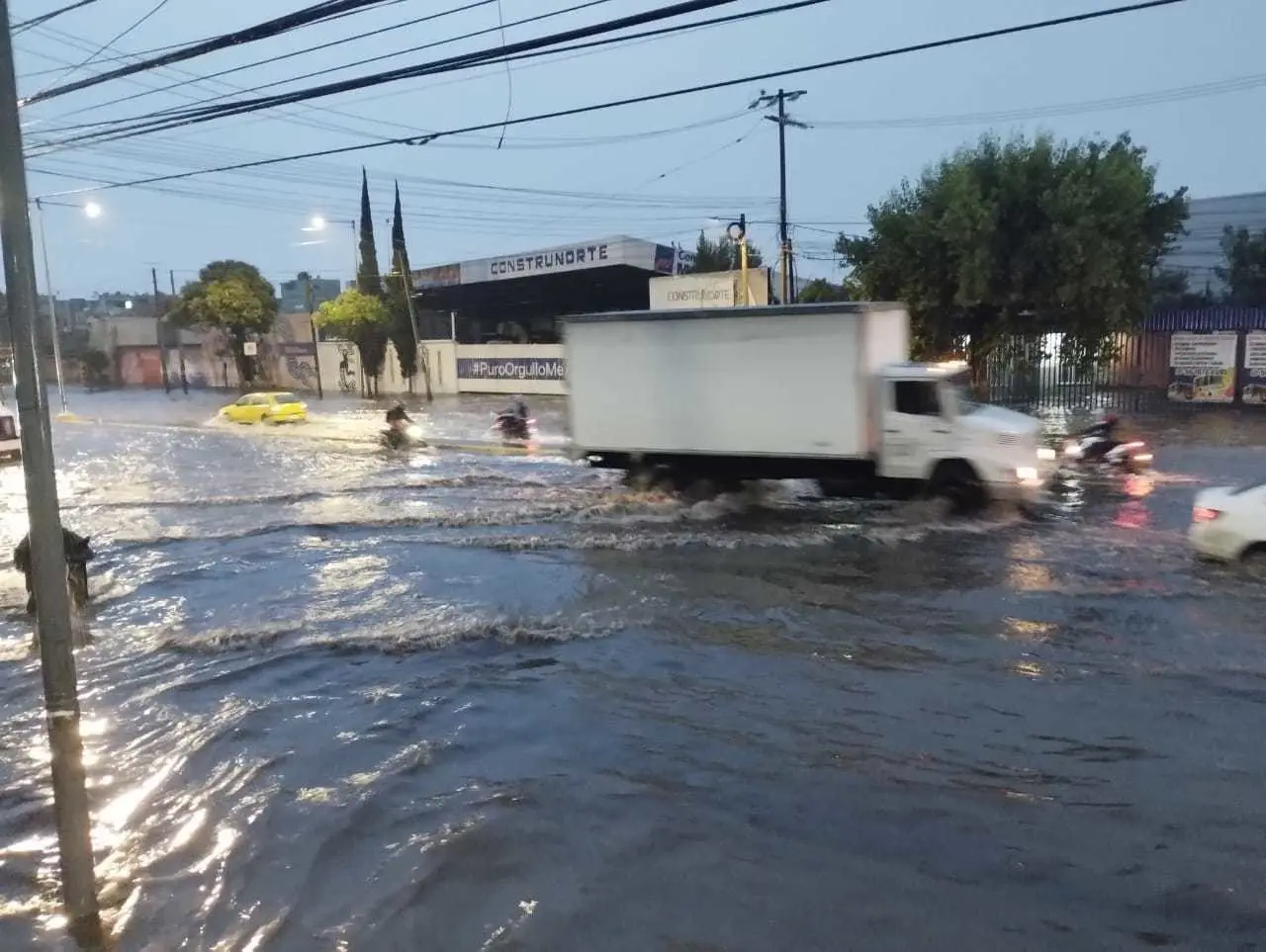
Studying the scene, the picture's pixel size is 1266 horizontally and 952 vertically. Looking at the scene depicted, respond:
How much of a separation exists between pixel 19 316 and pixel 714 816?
4.20m

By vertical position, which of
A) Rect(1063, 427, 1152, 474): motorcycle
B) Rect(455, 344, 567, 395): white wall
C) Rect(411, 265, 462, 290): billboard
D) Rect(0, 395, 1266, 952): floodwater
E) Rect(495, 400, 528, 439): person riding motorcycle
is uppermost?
Rect(411, 265, 462, 290): billboard

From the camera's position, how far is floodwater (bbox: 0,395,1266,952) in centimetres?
504

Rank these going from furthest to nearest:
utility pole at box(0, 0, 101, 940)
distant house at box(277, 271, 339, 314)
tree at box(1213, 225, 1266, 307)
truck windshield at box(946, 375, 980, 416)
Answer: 1. distant house at box(277, 271, 339, 314)
2. tree at box(1213, 225, 1266, 307)
3. truck windshield at box(946, 375, 980, 416)
4. utility pole at box(0, 0, 101, 940)

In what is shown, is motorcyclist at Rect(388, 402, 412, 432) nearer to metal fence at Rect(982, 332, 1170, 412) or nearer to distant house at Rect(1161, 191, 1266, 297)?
metal fence at Rect(982, 332, 1170, 412)

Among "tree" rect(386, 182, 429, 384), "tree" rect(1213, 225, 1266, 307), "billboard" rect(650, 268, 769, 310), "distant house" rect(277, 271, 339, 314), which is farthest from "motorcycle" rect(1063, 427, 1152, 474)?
"distant house" rect(277, 271, 339, 314)

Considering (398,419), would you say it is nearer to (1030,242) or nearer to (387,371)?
(1030,242)

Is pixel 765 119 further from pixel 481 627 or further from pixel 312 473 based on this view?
pixel 481 627

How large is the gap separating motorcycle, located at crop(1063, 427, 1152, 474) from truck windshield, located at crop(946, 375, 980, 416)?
15.4ft

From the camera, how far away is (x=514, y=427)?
2567 cm

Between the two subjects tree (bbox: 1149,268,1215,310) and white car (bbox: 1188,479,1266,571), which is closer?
white car (bbox: 1188,479,1266,571)

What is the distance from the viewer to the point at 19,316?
425cm

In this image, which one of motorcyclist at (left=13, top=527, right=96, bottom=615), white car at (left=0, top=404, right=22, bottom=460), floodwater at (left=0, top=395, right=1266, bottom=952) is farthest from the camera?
white car at (left=0, top=404, right=22, bottom=460)

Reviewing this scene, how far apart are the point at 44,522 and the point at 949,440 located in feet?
39.5

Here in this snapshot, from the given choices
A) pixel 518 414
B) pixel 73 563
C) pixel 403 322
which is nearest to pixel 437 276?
pixel 403 322
